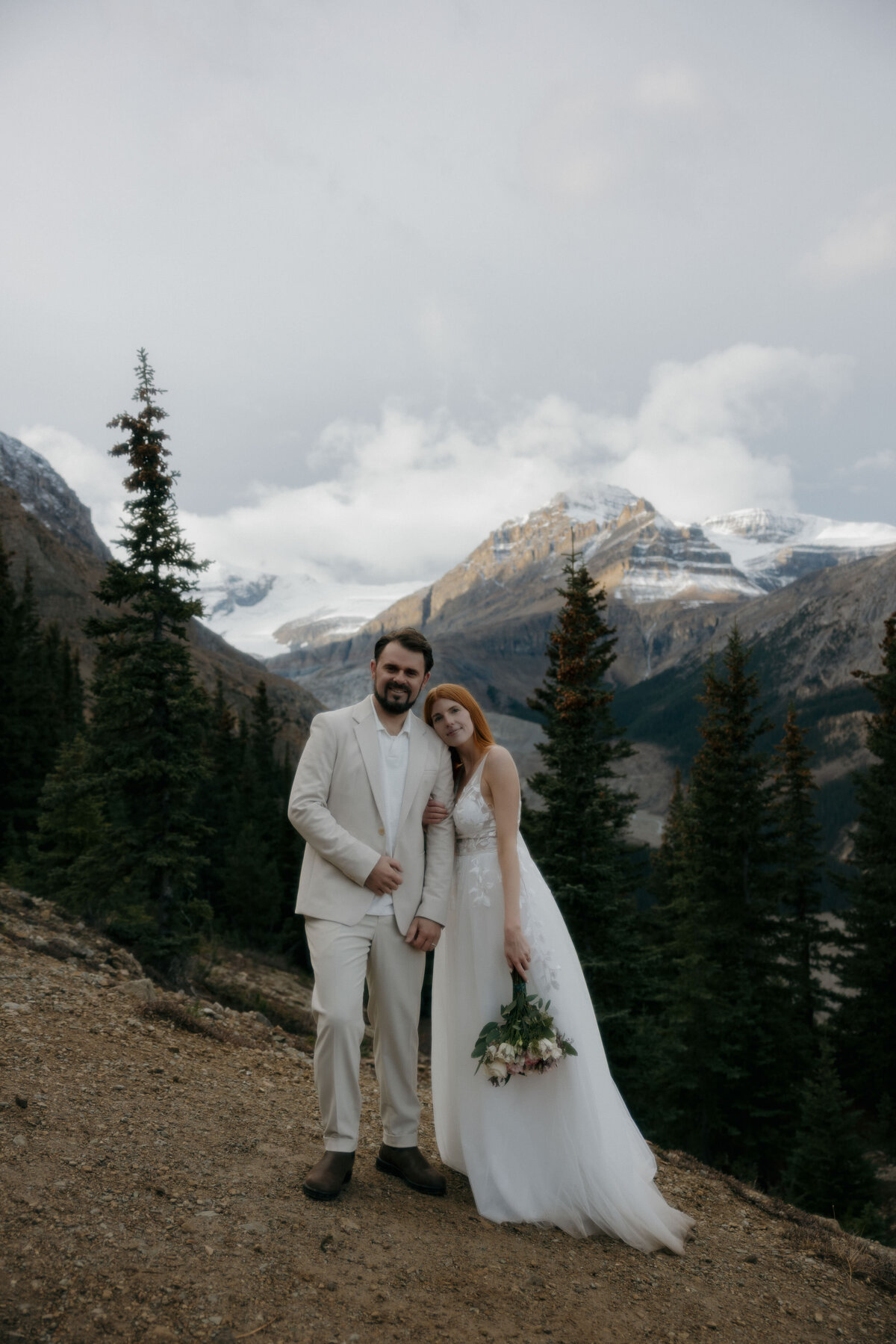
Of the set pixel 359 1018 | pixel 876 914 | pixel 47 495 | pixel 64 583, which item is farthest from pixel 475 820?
pixel 47 495

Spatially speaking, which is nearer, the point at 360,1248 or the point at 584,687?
the point at 360,1248

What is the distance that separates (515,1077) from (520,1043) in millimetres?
488

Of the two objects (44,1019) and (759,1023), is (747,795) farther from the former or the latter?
(44,1019)

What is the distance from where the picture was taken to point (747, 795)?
1119 inches

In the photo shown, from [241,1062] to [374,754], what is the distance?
4560 mm

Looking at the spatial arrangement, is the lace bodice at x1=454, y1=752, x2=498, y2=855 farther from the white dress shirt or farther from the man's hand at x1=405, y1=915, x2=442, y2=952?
the man's hand at x1=405, y1=915, x2=442, y2=952

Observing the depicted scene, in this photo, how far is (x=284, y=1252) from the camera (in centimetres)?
422

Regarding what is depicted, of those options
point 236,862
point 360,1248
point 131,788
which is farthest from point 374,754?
point 236,862

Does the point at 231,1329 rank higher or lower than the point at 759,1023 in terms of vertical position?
higher

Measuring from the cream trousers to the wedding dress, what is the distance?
32 centimetres

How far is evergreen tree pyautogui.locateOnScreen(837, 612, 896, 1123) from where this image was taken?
27406 millimetres

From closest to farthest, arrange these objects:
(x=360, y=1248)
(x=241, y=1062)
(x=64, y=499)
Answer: (x=360, y=1248) < (x=241, y=1062) < (x=64, y=499)

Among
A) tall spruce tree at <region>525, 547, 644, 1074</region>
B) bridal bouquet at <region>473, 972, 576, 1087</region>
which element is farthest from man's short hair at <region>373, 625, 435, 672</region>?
tall spruce tree at <region>525, 547, 644, 1074</region>

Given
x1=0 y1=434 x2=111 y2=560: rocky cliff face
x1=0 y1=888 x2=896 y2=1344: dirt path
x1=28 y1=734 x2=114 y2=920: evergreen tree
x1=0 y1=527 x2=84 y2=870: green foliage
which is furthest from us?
x1=0 y1=434 x2=111 y2=560: rocky cliff face
